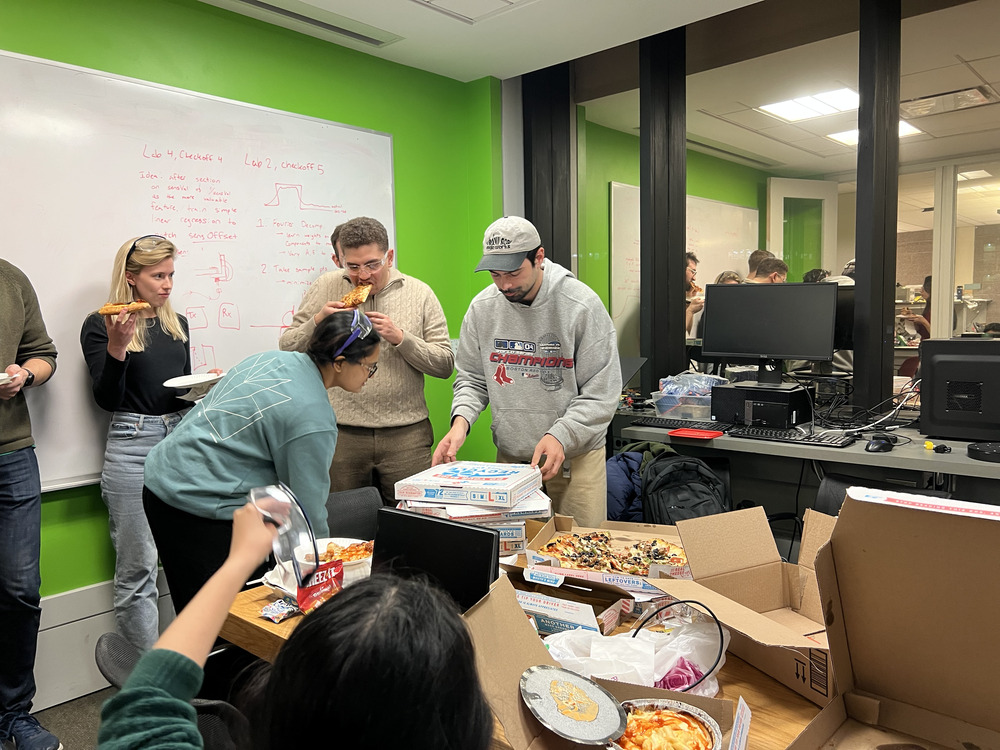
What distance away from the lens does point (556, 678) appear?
1.06 meters

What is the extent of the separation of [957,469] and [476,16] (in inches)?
104

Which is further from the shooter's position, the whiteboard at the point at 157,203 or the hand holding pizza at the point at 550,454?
the whiteboard at the point at 157,203

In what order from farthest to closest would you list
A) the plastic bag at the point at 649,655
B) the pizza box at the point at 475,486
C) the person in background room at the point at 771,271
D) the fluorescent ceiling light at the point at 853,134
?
the person in background room at the point at 771,271 < the fluorescent ceiling light at the point at 853,134 < the pizza box at the point at 475,486 < the plastic bag at the point at 649,655

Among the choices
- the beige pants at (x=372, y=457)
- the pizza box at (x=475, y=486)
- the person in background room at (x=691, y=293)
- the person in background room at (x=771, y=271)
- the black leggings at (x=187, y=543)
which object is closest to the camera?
the pizza box at (x=475, y=486)

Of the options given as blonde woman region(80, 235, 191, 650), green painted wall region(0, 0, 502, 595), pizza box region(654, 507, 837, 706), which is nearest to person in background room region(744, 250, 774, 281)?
green painted wall region(0, 0, 502, 595)

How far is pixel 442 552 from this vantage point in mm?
1356

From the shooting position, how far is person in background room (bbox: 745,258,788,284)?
12.0 ft

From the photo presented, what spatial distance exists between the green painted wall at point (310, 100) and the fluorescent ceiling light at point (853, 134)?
1.78m

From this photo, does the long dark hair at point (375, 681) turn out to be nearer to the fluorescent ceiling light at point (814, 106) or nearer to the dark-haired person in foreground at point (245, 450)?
the dark-haired person in foreground at point (245, 450)

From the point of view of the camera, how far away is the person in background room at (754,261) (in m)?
3.72

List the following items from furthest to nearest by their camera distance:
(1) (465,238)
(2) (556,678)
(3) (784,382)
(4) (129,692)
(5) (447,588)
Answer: (1) (465,238) < (3) (784,382) < (5) (447,588) < (2) (556,678) < (4) (129,692)

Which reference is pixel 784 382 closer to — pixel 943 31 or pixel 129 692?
pixel 943 31

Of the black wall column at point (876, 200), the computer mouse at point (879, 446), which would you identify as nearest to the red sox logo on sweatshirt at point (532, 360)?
the computer mouse at point (879, 446)

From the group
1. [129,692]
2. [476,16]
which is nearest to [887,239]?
[476,16]
